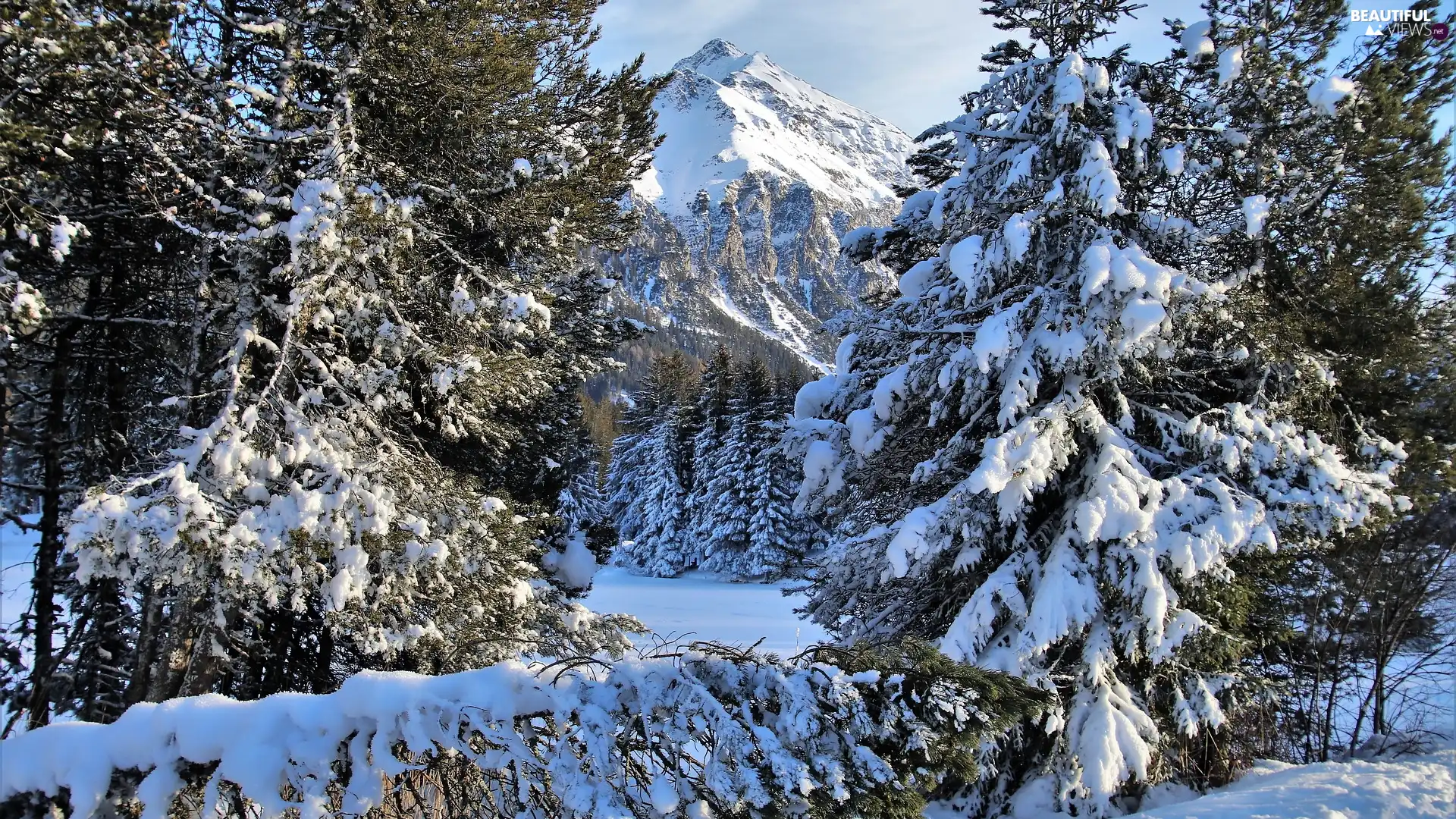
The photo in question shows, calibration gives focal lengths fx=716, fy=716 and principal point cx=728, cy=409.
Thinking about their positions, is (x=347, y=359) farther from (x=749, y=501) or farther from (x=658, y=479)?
(x=658, y=479)

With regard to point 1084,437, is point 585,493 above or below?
below

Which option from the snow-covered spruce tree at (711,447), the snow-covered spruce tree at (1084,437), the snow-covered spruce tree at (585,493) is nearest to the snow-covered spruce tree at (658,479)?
the snow-covered spruce tree at (711,447)

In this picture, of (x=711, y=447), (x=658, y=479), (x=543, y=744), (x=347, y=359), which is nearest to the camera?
(x=543, y=744)

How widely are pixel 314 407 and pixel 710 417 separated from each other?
32.1 metres

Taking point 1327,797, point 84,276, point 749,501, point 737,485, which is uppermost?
point 84,276

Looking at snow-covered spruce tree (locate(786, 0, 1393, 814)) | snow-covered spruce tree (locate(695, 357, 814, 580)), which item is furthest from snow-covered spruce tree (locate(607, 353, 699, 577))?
snow-covered spruce tree (locate(786, 0, 1393, 814))

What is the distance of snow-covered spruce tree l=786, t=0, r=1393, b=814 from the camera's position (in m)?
5.96

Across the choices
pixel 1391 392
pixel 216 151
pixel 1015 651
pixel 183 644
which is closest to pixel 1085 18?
pixel 1391 392

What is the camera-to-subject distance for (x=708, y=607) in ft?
86.7

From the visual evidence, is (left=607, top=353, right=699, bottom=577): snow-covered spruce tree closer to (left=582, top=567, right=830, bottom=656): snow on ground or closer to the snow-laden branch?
(left=582, top=567, right=830, bottom=656): snow on ground

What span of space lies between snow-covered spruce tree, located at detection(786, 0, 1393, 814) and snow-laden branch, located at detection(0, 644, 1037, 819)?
12.2ft

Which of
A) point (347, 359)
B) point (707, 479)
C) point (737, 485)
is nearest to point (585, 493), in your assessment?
point (707, 479)

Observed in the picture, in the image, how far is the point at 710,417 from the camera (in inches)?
1512

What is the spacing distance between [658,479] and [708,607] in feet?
46.9
